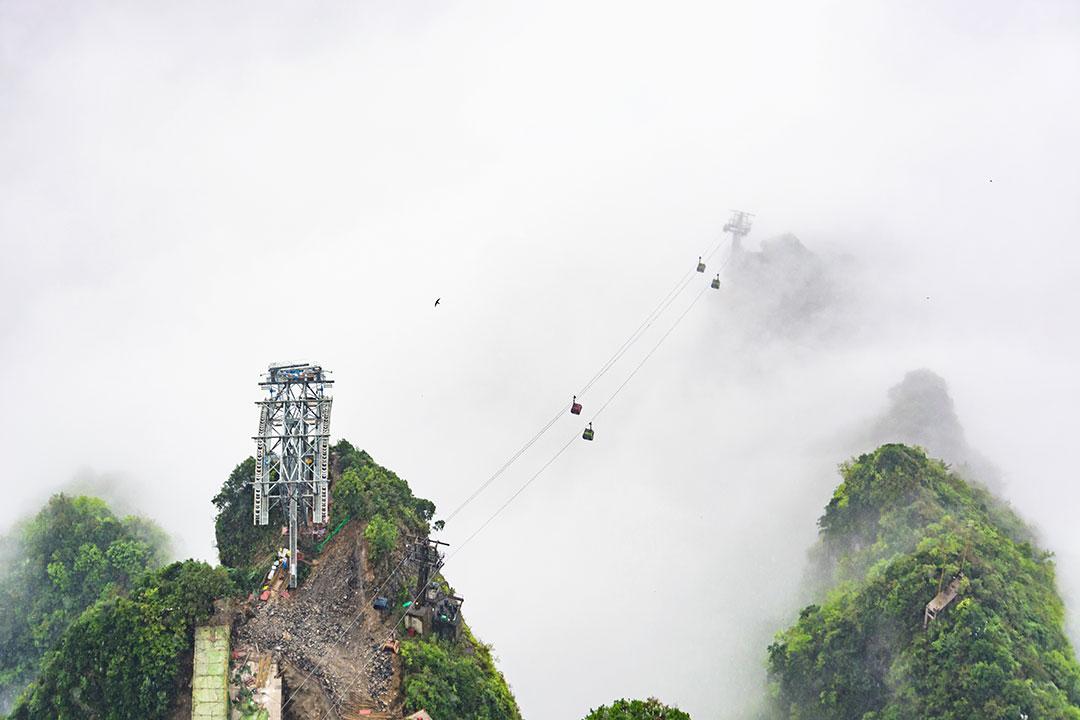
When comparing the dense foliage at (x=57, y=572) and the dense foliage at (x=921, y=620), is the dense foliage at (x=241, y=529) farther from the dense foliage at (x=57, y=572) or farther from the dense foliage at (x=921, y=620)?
the dense foliage at (x=921, y=620)

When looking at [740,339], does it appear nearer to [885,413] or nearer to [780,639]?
[885,413]

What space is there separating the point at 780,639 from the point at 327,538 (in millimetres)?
40515

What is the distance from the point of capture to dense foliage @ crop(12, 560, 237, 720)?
53.1 m

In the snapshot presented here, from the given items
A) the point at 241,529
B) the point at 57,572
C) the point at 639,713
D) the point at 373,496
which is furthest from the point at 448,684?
the point at 57,572

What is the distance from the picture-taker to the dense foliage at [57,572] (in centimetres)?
8200

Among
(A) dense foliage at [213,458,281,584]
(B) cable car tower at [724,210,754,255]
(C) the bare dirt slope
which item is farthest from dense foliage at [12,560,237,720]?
(B) cable car tower at [724,210,754,255]

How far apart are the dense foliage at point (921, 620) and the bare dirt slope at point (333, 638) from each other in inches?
1388

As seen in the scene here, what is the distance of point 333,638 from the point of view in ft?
186

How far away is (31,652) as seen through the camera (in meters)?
83.6

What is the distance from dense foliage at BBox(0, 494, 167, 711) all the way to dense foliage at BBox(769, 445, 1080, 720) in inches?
2114

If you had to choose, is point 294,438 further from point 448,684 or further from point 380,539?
point 448,684

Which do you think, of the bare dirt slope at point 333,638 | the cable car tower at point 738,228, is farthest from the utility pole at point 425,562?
Result: the cable car tower at point 738,228

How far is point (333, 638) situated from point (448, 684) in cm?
699

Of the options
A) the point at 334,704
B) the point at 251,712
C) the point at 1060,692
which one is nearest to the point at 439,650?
the point at 334,704
